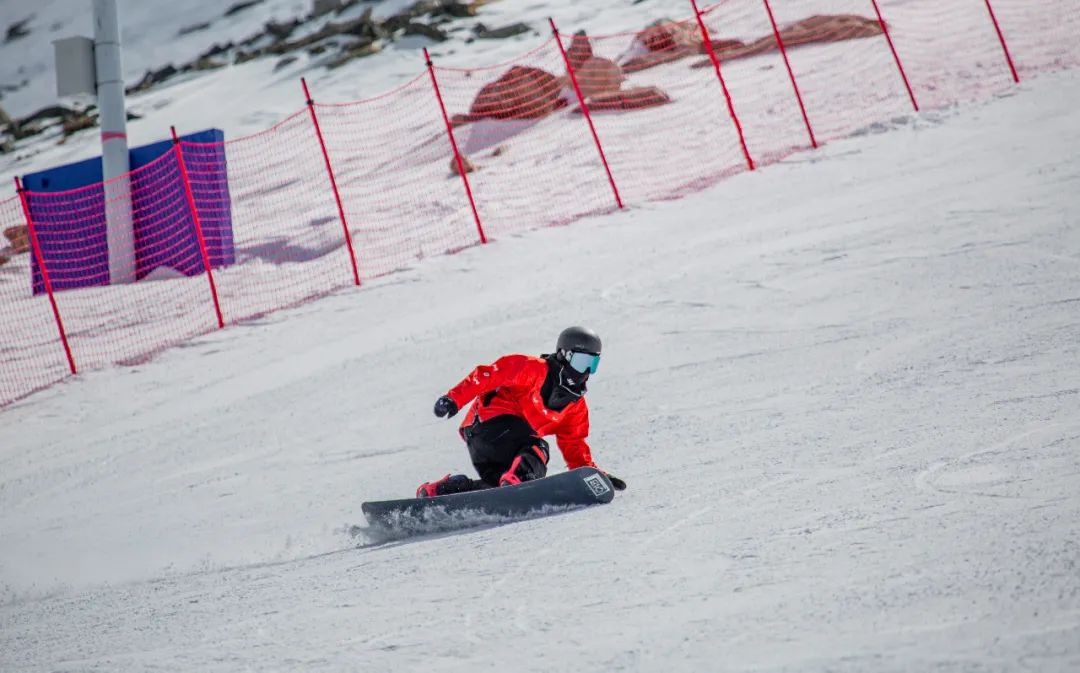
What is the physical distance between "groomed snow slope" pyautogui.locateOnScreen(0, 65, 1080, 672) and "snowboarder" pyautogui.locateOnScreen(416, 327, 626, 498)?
0.53 metres

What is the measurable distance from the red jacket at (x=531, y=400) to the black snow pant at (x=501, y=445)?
0.06 metres

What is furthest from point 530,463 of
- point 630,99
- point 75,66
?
point 630,99

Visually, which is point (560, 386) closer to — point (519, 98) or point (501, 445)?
point (501, 445)

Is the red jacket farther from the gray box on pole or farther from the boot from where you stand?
the gray box on pole

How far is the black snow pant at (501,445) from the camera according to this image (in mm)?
5863

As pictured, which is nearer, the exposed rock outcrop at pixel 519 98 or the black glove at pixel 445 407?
the black glove at pixel 445 407

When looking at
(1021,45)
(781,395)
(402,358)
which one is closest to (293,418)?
(402,358)

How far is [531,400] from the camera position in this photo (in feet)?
19.3

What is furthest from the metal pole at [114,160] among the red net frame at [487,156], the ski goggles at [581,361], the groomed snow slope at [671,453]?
the ski goggles at [581,361]

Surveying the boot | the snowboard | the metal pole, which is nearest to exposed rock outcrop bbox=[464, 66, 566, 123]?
the metal pole

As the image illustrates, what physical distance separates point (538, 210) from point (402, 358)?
5686 millimetres

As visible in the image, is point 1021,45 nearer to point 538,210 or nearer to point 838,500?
point 538,210

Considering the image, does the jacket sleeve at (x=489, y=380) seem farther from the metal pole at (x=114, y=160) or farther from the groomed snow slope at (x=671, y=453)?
the metal pole at (x=114, y=160)

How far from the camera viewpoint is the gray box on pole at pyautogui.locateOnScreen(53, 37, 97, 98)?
14836 mm
